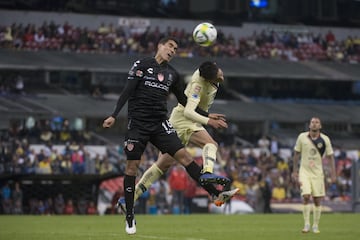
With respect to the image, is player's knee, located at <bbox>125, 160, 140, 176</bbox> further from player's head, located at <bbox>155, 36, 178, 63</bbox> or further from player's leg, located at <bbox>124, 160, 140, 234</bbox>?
player's head, located at <bbox>155, 36, 178, 63</bbox>

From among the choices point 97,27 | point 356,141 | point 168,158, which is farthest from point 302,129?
point 168,158

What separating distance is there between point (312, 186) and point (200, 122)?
188 inches

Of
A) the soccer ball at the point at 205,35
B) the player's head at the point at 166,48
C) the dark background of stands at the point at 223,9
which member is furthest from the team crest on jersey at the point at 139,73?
the dark background of stands at the point at 223,9

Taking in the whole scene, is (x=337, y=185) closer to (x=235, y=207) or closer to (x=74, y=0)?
(x=235, y=207)

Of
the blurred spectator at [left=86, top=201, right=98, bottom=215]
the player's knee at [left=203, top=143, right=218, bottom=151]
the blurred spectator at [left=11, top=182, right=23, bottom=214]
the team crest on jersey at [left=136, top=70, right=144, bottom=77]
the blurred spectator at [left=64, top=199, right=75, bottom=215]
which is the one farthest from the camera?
the blurred spectator at [left=86, top=201, right=98, bottom=215]

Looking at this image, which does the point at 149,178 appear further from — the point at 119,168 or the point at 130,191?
the point at 119,168

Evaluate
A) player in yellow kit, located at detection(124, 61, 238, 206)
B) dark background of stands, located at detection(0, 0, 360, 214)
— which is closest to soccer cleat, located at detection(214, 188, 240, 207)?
player in yellow kit, located at detection(124, 61, 238, 206)

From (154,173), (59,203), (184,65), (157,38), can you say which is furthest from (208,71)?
(157,38)

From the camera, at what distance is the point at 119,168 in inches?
1329

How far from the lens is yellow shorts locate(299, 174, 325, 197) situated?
18266 mm

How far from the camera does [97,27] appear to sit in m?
48.6

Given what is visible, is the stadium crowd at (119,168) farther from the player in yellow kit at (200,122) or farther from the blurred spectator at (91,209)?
the player in yellow kit at (200,122)

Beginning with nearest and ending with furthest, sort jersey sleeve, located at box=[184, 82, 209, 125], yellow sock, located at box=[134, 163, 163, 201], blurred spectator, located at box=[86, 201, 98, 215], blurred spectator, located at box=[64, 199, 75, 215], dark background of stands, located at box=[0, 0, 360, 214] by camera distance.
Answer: jersey sleeve, located at box=[184, 82, 209, 125]
yellow sock, located at box=[134, 163, 163, 201]
blurred spectator, located at box=[64, 199, 75, 215]
blurred spectator, located at box=[86, 201, 98, 215]
dark background of stands, located at box=[0, 0, 360, 214]

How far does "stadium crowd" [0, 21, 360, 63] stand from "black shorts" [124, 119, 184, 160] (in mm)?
31441
